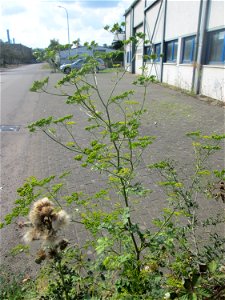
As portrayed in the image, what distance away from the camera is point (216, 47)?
449 inches

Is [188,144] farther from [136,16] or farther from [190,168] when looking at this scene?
[136,16]

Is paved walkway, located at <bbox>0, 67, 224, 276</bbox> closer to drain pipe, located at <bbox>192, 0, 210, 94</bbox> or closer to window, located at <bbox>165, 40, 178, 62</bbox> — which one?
drain pipe, located at <bbox>192, 0, 210, 94</bbox>

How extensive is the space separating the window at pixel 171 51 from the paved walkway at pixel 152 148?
244 inches

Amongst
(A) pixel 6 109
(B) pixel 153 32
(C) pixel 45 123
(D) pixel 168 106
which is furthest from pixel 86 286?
(B) pixel 153 32

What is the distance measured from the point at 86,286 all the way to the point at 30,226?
0.68 metres

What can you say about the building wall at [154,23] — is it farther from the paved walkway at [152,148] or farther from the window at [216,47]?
the paved walkway at [152,148]

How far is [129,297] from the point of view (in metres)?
1.51

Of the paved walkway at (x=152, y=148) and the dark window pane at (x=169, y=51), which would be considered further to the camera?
the dark window pane at (x=169, y=51)

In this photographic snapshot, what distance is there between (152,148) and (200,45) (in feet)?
27.5

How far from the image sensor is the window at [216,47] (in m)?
10.8

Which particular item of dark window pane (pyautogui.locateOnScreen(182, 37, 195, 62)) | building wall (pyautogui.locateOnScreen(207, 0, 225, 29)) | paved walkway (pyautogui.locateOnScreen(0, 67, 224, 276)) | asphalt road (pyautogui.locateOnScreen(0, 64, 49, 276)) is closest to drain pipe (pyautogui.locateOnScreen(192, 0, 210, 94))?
building wall (pyautogui.locateOnScreen(207, 0, 225, 29))

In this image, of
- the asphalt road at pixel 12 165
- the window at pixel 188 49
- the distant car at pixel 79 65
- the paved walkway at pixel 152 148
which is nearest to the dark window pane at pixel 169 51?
the window at pixel 188 49

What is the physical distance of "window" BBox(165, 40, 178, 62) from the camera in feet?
53.4

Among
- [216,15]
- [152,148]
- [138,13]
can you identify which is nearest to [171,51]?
[216,15]
